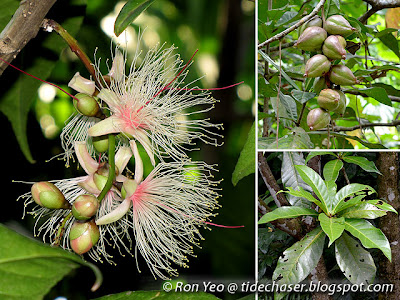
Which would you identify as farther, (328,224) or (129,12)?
(328,224)

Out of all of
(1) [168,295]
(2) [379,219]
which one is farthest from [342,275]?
(1) [168,295]

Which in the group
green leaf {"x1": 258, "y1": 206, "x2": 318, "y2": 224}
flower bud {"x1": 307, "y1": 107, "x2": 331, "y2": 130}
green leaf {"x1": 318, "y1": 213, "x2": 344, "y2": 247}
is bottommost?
green leaf {"x1": 318, "y1": 213, "x2": 344, "y2": 247}

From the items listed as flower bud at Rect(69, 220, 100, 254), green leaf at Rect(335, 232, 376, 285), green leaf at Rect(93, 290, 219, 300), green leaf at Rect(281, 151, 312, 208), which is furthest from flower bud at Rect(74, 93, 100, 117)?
green leaf at Rect(335, 232, 376, 285)

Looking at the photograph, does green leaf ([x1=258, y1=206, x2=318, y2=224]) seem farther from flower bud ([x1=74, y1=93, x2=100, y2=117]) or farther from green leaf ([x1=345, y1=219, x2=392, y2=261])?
flower bud ([x1=74, y1=93, x2=100, y2=117])

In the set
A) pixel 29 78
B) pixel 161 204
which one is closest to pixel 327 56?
pixel 161 204

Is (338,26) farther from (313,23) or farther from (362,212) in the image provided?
(362,212)
